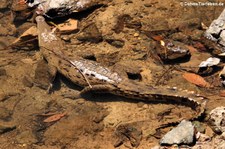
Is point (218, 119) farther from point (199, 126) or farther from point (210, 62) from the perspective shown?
point (210, 62)

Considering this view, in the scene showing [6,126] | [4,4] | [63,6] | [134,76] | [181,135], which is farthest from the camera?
[4,4]

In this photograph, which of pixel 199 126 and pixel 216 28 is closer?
pixel 199 126

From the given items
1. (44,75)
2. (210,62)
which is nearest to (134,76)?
(210,62)

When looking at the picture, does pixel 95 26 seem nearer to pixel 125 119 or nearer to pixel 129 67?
pixel 129 67

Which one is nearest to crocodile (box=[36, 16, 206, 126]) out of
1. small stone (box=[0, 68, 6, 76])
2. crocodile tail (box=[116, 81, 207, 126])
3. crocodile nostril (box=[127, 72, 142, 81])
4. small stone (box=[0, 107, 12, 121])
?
crocodile tail (box=[116, 81, 207, 126])

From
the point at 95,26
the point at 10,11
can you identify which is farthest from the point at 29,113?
the point at 10,11

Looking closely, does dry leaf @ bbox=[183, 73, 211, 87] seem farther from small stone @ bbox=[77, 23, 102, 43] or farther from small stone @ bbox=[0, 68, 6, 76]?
small stone @ bbox=[0, 68, 6, 76]
